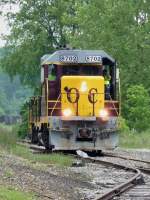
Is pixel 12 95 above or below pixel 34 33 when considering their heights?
below

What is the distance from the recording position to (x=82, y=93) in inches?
878

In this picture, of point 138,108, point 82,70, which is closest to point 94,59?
point 82,70

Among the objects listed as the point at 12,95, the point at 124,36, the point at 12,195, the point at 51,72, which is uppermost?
the point at 124,36

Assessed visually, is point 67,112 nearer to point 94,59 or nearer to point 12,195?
point 94,59

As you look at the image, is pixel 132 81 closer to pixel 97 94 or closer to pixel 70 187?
pixel 97 94

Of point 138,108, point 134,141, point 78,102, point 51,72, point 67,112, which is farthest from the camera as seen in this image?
point 138,108

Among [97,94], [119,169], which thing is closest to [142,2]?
[97,94]

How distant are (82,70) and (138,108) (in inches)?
628

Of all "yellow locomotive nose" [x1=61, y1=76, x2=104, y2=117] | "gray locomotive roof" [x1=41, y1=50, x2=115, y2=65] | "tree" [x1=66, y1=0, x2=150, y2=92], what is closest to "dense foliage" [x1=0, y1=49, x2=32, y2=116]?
"tree" [x1=66, y1=0, x2=150, y2=92]

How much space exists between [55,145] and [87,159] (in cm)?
153

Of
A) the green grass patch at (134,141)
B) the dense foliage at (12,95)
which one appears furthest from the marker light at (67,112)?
the dense foliage at (12,95)

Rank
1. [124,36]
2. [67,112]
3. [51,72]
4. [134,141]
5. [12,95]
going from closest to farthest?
[67,112], [51,72], [134,141], [124,36], [12,95]

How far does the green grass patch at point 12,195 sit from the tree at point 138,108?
27.0 metres

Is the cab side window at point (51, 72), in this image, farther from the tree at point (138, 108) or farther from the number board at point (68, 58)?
the tree at point (138, 108)
